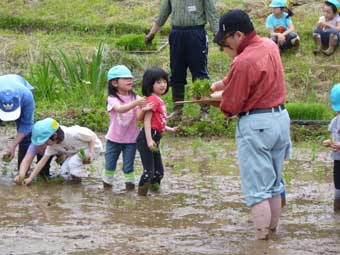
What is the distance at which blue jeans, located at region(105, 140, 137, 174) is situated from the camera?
8.16 meters

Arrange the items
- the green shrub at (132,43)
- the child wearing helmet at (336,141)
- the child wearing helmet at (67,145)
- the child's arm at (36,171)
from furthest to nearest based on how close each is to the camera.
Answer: the green shrub at (132,43)
the child's arm at (36,171)
the child wearing helmet at (67,145)
the child wearing helmet at (336,141)

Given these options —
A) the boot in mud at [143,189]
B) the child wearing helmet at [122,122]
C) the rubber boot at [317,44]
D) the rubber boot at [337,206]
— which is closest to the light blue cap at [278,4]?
the rubber boot at [317,44]

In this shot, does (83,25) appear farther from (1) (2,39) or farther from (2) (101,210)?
(2) (101,210)

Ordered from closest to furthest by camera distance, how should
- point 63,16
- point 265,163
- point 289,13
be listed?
point 265,163 → point 289,13 → point 63,16

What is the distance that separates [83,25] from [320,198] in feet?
27.5

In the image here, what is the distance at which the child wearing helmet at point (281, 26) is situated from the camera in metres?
12.9

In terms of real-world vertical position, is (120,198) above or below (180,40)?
below

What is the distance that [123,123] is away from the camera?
809cm

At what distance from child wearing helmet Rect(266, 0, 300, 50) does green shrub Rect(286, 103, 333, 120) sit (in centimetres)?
226

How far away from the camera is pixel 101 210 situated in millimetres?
7473

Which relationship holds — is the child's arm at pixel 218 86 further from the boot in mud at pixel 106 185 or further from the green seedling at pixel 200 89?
the green seedling at pixel 200 89

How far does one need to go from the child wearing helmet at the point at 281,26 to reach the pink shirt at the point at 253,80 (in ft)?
21.7

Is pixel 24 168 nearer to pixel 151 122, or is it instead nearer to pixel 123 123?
pixel 123 123

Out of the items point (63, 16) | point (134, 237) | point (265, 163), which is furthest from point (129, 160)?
point (63, 16)
